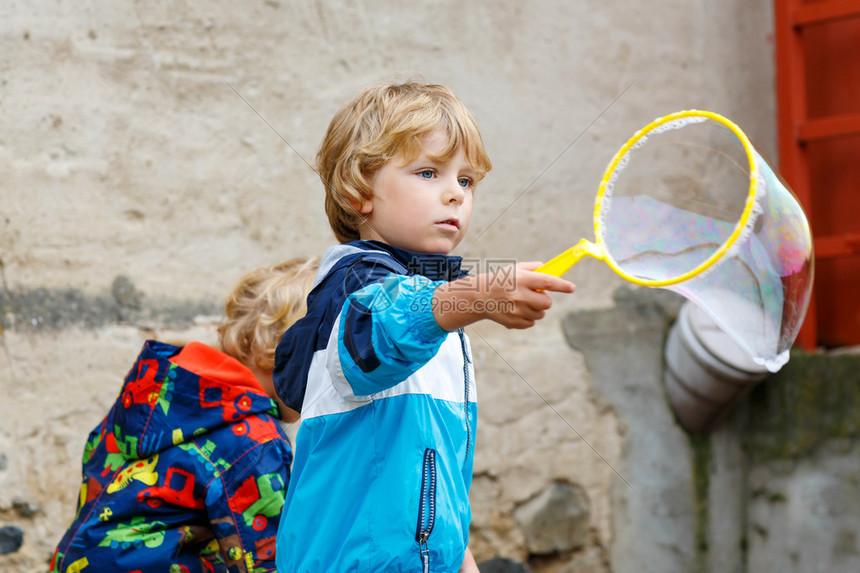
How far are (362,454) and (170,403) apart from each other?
28.0 inches

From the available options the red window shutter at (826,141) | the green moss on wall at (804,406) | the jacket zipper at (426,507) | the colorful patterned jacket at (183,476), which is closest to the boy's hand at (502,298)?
the jacket zipper at (426,507)

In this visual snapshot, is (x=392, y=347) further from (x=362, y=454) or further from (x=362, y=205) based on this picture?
(x=362, y=205)

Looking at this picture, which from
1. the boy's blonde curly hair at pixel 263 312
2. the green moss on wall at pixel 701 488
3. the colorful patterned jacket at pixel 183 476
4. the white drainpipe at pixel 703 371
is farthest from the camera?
the green moss on wall at pixel 701 488

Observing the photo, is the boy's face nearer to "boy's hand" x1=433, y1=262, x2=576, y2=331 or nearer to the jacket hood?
"boy's hand" x1=433, y1=262, x2=576, y2=331

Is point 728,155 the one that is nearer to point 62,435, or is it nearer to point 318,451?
point 318,451

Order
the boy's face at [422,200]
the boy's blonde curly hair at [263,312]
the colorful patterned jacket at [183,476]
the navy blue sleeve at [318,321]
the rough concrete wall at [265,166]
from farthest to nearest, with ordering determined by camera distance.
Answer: the rough concrete wall at [265,166], the boy's blonde curly hair at [263,312], the colorful patterned jacket at [183,476], the boy's face at [422,200], the navy blue sleeve at [318,321]

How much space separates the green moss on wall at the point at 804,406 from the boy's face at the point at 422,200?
2.12 metres

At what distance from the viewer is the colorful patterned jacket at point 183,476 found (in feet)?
5.80

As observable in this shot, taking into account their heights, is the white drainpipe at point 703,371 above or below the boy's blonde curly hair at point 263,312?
below

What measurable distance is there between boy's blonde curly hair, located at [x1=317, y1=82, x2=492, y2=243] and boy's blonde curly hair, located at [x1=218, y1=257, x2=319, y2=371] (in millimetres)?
500

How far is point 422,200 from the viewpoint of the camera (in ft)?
4.54

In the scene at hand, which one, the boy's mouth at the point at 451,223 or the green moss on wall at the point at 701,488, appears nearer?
the boy's mouth at the point at 451,223

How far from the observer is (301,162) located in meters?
2.57

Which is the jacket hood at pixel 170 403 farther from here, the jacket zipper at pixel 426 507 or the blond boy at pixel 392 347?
the jacket zipper at pixel 426 507
